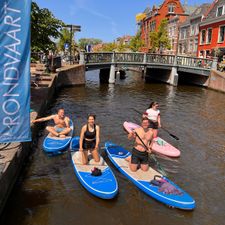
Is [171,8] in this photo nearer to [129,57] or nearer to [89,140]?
[129,57]

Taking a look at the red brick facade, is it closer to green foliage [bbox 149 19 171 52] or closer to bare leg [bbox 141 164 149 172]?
green foliage [bbox 149 19 171 52]

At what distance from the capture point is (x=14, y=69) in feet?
20.4

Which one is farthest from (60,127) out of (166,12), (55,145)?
(166,12)

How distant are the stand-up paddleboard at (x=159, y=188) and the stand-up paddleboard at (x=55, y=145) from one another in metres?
2.33

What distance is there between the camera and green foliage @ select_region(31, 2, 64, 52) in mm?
12188

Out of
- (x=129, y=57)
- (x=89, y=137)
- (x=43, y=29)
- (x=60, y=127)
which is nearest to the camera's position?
(x=89, y=137)

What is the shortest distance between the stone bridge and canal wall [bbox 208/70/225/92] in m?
0.89

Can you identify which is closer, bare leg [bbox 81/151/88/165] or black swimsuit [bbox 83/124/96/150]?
black swimsuit [bbox 83/124/96/150]

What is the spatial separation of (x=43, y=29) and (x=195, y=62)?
2340cm

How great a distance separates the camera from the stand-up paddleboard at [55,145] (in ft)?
33.8

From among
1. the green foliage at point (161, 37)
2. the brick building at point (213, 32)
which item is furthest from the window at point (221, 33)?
the green foliage at point (161, 37)

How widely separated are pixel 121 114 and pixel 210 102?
931cm

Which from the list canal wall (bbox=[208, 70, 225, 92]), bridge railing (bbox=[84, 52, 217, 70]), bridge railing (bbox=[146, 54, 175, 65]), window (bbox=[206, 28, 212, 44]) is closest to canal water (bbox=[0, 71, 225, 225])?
canal wall (bbox=[208, 70, 225, 92])

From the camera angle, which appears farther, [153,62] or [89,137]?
[153,62]
